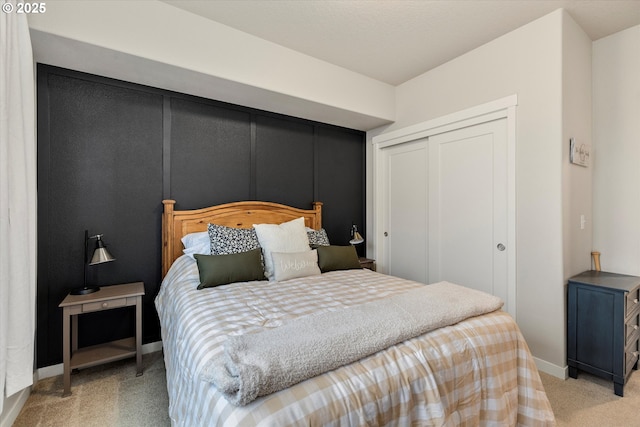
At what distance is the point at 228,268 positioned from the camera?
2193 mm

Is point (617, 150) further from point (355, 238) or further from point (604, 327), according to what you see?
point (355, 238)

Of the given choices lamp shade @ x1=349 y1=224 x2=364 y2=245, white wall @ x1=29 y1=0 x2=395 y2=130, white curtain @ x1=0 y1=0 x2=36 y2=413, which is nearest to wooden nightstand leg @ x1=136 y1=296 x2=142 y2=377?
white curtain @ x1=0 y1=0 x2=36 y2=413

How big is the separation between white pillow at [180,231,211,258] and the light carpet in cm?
94

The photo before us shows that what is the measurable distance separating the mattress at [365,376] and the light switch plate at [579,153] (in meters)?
1.58

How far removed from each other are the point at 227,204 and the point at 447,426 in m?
2.41

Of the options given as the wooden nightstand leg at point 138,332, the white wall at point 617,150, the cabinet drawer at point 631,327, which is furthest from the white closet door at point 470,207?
the wooden nightstand leg at point 138,332

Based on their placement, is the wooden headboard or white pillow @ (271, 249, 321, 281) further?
the wooden headboard

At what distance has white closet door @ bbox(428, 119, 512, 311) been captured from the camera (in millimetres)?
2609

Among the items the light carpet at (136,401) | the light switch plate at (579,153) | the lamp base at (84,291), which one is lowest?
the light carpet at (136,401)

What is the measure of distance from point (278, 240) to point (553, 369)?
7.83 feet

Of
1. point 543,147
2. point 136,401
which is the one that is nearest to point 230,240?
point 136,401

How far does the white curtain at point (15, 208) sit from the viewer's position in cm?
144

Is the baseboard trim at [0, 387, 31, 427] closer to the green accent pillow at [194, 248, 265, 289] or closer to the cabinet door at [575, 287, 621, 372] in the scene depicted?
the green accent pillow at [194, 248, 265, 289]

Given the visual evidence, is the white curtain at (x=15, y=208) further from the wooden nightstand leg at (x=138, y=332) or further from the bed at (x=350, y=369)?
the bed at (x=350, y=369)
